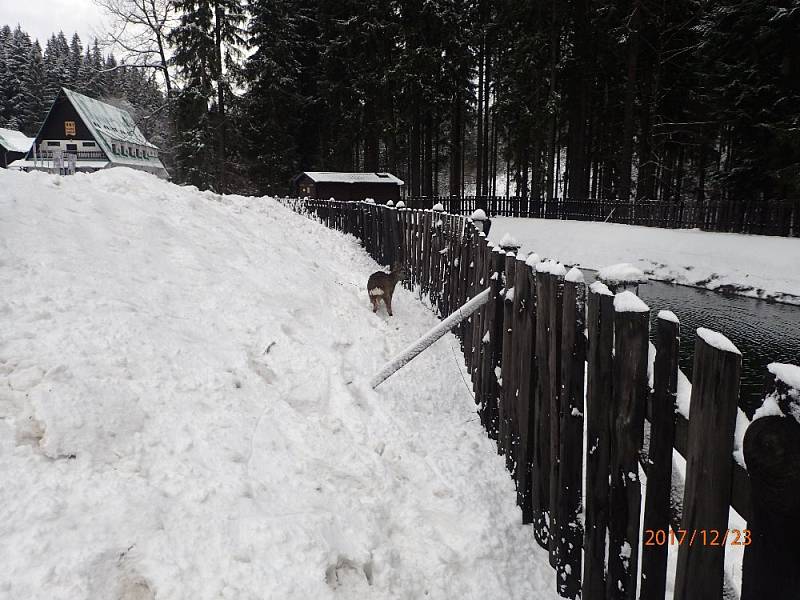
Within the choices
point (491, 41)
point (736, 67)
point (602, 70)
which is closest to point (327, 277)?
point (736, 67)

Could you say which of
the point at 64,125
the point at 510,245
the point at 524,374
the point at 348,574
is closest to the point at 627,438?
the point at 524,374

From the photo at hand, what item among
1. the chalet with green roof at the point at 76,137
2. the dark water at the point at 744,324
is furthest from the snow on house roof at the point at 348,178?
the dark water at the point at 744,324

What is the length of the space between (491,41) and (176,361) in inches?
1423

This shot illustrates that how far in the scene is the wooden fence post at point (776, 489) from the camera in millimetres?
1128

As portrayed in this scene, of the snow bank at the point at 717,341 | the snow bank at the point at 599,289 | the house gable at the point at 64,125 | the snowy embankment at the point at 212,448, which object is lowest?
the snowy embankment at the point at 212,448

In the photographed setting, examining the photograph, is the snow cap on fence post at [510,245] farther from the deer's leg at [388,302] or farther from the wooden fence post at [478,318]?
the deer's leg at [388,302]

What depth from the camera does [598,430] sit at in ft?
6.93

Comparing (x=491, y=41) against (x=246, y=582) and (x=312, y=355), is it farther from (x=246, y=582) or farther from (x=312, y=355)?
(x=246, y=582)

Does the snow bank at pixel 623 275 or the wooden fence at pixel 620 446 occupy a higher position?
the snow bank at pixel 623 275

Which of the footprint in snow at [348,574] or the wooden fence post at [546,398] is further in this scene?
the wooden fence post at [546,398]

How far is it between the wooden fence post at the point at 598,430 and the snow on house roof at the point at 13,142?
53.4m

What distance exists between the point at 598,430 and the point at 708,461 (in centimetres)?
69

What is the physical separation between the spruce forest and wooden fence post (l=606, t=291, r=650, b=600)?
717 inches

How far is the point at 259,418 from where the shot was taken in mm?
3420
